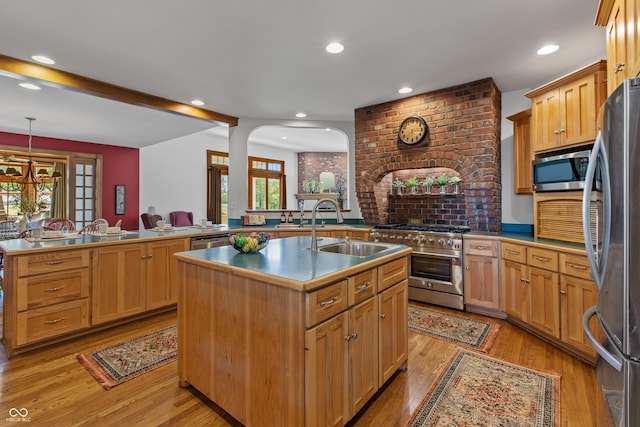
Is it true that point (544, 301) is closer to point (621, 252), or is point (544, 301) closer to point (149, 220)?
point (621, 252)

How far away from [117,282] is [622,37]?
4.16 metres

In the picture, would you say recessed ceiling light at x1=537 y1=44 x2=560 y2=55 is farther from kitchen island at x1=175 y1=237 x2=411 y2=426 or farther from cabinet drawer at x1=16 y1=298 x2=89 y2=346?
cabinet drawer at x1=16 y1=298 x2=89 y2=346

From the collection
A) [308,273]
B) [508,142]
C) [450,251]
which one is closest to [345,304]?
[308,273]

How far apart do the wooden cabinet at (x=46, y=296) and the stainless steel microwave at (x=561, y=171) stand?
14.1ft

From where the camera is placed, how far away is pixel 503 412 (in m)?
1.81

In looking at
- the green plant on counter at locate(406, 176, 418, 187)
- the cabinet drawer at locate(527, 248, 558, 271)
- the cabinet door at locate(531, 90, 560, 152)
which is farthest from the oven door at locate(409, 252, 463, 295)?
the cabinet door at locate(531, 90, 560, 152)

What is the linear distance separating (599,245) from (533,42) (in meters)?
2.25

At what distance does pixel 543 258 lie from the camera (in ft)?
8.75

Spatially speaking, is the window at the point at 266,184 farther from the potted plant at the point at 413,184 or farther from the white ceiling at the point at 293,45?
the potted plant at the point at 413,184

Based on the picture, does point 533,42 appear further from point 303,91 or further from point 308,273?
point 308,273

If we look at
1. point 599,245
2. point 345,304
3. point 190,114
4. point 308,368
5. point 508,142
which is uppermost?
point 190,114

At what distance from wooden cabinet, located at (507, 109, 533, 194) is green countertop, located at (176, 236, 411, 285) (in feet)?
7.12

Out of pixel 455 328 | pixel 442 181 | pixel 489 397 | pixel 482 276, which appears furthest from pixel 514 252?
pixel 489 397

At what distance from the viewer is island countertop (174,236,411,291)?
145 centimetres
